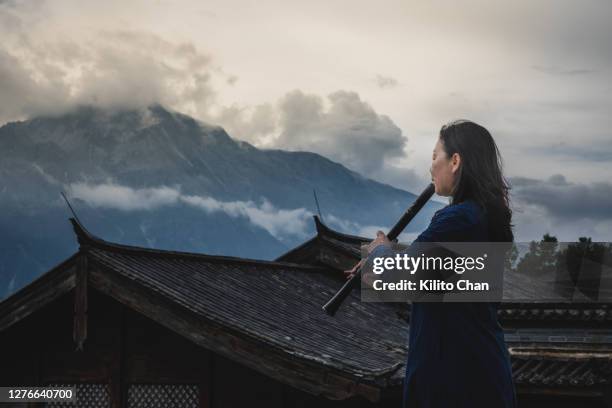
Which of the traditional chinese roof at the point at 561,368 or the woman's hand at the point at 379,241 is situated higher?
the traditional chinese roof at the point at 561,368

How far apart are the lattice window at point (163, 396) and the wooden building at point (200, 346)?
0.01m

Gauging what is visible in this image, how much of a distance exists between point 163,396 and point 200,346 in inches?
33.3

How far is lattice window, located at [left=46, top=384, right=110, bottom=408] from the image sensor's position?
38.3 feet

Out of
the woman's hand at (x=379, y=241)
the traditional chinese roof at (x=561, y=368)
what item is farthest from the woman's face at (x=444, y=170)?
the traditional chinese roof at (x=561, y=368)

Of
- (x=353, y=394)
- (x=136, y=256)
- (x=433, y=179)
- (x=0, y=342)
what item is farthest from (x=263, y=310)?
(x=433, y=179)

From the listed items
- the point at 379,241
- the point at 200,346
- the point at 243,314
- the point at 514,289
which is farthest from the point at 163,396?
the point at 514,289

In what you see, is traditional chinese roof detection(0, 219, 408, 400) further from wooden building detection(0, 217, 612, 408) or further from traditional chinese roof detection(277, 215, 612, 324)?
traditional chinese roof detection(277, 215, 612, 324)

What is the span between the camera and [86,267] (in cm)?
1110

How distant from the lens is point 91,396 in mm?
11742

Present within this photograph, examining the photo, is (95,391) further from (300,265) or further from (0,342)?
(300,265)

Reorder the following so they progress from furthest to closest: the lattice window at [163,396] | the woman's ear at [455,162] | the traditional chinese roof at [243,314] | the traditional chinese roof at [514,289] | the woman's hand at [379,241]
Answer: the traditional chinese roof at [514,289], the lattice window at [163,396], the traditional chinese roof at [243,314], the woman's ear at [455,162], the woman's hand at [379,241]

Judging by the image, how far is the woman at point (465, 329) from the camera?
4.25 m

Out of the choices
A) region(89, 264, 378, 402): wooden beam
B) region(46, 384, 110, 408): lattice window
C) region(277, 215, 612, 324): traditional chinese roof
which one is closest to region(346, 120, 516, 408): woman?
region(89, 264, 378, 402): wooden beam

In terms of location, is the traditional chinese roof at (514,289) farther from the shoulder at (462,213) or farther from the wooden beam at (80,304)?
the shoulder at (462,213)
